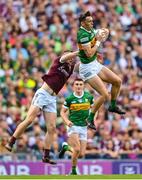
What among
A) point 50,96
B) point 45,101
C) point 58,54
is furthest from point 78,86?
point 58,54

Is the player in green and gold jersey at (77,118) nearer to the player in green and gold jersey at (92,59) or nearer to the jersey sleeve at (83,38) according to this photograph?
the player in green and gold jersey at (92,59)

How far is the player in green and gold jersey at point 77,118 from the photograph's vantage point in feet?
72.0

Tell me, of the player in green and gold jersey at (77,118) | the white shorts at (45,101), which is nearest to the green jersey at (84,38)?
the white shorts at (45,101)

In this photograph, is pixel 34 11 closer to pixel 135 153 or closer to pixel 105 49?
pixel 105 49

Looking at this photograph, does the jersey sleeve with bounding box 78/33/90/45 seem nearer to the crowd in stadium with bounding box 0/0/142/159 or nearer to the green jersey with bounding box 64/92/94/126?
the green jersey with bounding box 64/92/94/126

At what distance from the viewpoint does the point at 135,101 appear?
88.5 ft

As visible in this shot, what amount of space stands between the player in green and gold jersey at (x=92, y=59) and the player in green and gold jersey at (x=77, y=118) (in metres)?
1.98

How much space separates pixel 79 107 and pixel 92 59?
258 centimetres

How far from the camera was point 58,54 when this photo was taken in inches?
1115

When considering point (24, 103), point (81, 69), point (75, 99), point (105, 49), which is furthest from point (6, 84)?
point (81, 69)

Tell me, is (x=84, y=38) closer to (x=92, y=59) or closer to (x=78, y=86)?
(x=92, y=59)

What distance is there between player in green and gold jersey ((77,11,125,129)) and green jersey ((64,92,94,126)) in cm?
212

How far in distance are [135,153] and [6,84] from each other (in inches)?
156

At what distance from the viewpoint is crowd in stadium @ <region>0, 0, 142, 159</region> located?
84.2 feet
